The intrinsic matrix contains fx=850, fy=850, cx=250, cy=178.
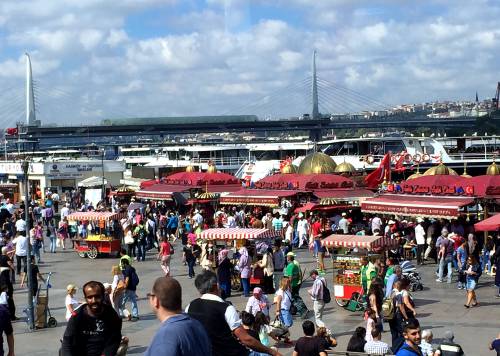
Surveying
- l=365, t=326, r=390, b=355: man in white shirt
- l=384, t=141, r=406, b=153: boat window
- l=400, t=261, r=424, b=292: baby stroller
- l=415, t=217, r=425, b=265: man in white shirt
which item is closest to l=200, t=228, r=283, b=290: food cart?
l=400, t=261, r=424, b=292: baby stroller

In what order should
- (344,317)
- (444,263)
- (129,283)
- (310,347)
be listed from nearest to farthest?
(310,347) < (129,283) < (344,317) < (444,263)

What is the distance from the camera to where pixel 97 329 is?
6.90 m

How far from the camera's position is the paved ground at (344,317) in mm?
15641

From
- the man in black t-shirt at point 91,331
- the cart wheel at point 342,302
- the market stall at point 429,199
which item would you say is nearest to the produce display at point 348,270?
the cart wheel at point 342,302

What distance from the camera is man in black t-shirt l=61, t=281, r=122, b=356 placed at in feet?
22.5

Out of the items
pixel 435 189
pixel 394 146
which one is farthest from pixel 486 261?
pixel 394 146

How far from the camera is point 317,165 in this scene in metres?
Result: 45.0

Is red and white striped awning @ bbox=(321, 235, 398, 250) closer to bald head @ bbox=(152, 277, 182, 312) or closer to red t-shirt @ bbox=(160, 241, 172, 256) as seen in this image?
red t-shirt @ bbox=(160, 241, 172, 256)

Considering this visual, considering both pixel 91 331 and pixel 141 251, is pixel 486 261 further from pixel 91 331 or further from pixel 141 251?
pixel 91 331

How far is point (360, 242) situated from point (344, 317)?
122 inches

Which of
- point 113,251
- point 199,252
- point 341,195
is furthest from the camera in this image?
point 341,195

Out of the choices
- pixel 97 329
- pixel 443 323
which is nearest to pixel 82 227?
pixel 443 323

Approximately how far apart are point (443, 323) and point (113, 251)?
15257 millimetres

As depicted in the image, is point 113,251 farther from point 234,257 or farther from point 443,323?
point 443,323
